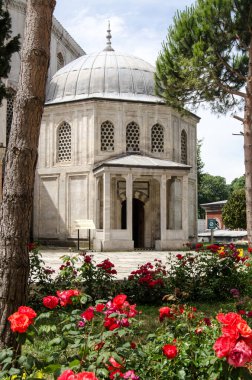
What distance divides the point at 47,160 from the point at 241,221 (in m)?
14.5

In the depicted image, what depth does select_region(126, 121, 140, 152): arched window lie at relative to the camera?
2244 centimetres

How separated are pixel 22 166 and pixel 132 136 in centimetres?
1888

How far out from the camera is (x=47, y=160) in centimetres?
2286

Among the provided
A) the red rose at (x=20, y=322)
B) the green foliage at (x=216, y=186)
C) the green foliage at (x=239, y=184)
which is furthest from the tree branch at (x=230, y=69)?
the green foliage at (x=216, y=186)

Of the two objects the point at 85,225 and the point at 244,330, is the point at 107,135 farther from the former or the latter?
the point at 244,330

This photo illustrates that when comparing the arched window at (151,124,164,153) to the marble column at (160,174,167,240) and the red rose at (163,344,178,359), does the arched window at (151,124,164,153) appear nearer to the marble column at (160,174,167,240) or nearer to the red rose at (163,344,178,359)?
the marble column at (160,174,167,240)

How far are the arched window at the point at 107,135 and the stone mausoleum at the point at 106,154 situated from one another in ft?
0.16

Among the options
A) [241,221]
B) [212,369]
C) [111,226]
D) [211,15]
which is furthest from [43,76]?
[241,221]

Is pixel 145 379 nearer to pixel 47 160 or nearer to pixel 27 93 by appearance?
pixel 27 93

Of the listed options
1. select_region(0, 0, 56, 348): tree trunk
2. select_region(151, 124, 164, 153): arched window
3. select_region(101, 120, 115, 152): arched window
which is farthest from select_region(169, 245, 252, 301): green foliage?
select_region(151, 124, 164, 153): arched window

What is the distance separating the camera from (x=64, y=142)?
2273 centimetres

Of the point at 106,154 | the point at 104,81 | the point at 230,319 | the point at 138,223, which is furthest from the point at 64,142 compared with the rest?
the point at 230,319

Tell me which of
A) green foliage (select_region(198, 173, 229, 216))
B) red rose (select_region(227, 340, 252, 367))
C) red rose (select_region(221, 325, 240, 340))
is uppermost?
green foliage (select_region(198, 173, 229, 216))

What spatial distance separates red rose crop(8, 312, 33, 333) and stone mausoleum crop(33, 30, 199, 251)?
18.0m
